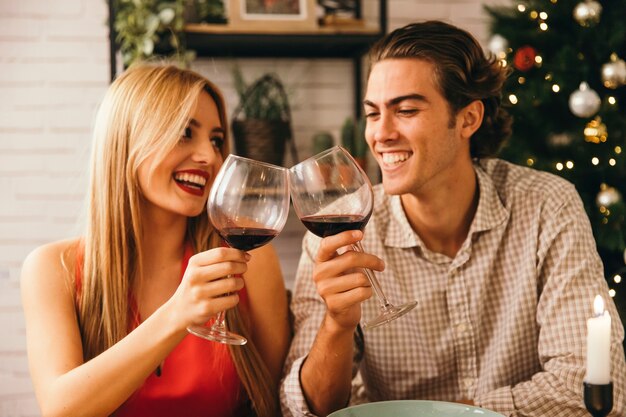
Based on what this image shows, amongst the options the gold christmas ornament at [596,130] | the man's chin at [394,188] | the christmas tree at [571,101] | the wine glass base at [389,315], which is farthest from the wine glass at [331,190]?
the gold christmas ornament at [596,130]

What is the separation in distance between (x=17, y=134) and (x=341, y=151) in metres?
2.05

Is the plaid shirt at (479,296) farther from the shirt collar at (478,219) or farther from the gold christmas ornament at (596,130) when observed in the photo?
the gold christmas ornament at (596,130)

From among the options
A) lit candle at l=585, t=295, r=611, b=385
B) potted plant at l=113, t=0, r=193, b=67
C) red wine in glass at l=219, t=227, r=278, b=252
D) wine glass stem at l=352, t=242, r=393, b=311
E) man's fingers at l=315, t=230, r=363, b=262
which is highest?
potted plant at l=113, t=0, r=193, b=67

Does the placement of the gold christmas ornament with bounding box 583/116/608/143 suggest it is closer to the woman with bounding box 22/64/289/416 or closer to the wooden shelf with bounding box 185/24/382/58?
the wooden shelf with bounding box 185/24/382/58

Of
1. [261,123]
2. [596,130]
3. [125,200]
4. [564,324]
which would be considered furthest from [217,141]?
[596,130]

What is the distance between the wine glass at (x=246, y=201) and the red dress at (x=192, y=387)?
16.3 inches

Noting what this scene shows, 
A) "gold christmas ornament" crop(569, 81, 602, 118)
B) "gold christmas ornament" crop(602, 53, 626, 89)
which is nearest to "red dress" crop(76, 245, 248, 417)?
"gold christmas ornament" crop(569, 81, 602, 118)

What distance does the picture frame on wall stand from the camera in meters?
2.56

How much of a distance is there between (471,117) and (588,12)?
0.84 meters

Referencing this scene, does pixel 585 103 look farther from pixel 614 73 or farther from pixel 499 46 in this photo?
pixel 499 46

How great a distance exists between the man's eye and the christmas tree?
3.81ft

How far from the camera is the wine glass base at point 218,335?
1.09 metres

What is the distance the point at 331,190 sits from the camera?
1145mm

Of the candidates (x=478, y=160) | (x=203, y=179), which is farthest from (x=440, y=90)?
(x=203, y=179)
